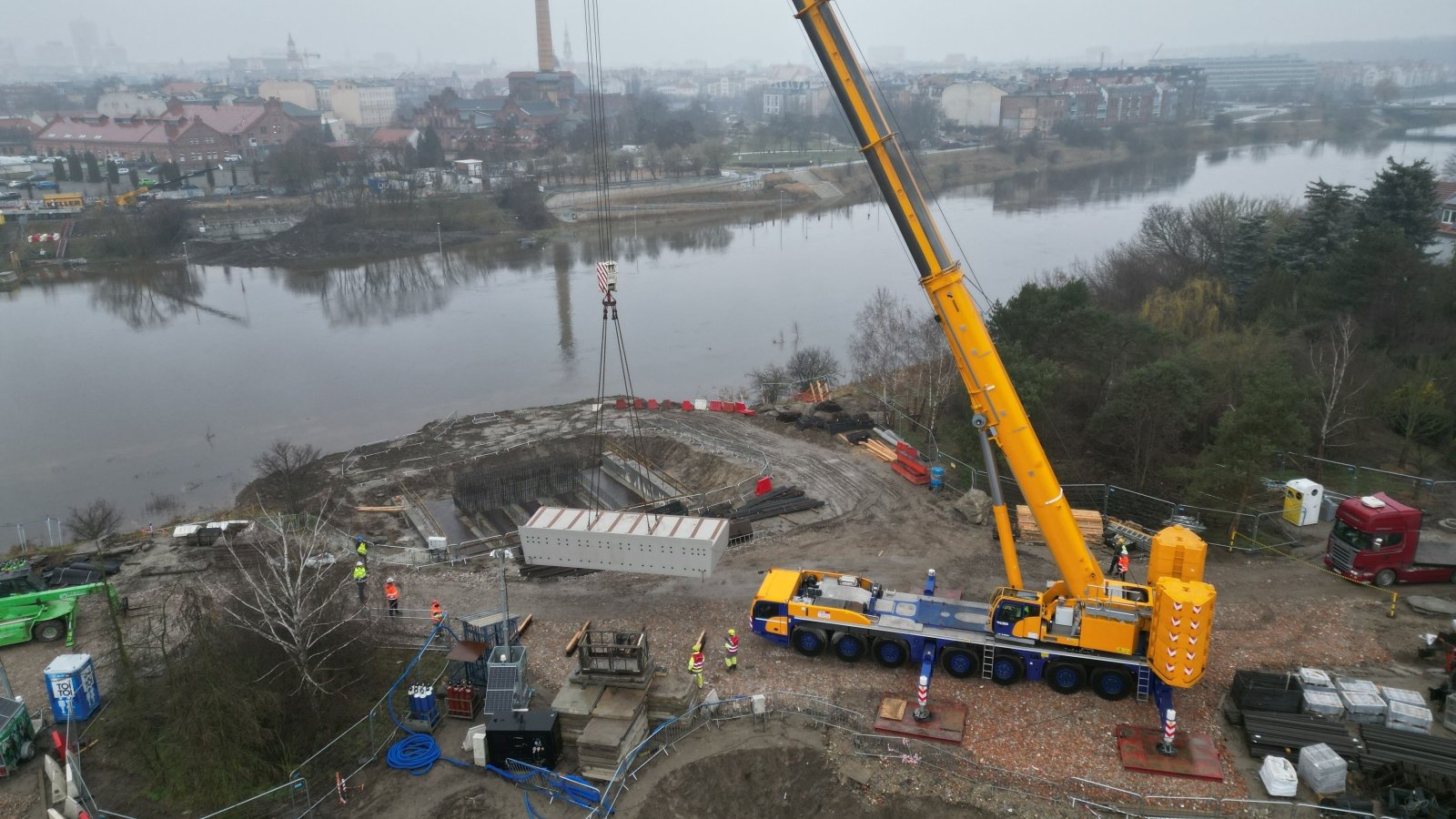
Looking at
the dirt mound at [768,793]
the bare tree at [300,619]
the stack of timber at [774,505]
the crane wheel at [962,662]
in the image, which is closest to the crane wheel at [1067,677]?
the crane wheel at [962,662]

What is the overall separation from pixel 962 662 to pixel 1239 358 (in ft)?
43.7

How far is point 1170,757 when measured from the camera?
11039 millimetres

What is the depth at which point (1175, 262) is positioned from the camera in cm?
3544

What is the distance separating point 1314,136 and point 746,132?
246 ft

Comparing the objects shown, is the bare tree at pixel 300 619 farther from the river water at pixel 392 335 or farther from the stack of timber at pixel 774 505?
the river water at pixel 392 335

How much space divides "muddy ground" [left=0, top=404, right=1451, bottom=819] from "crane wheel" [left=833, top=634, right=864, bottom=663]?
0.12 m

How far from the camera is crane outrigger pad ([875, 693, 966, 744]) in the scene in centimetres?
1160

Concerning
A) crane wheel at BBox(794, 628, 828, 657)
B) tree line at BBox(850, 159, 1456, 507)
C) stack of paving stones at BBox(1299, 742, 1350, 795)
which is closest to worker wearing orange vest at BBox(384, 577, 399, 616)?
crane wheel at BBox(794, 628, 828, 657)

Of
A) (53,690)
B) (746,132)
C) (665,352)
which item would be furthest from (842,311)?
(746,132)

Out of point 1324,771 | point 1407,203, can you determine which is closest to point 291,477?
point 1324,771

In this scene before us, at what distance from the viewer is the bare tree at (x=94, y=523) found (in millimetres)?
19712

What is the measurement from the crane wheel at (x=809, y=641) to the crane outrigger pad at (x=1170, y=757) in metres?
4.04

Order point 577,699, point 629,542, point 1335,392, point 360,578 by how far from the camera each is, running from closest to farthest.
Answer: point 577,699, point 629,542, point 360,578, point 1335,392

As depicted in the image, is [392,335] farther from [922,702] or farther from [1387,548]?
[1387,548]
